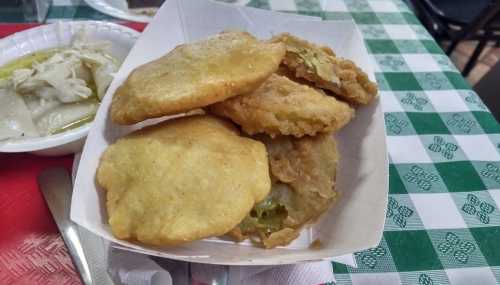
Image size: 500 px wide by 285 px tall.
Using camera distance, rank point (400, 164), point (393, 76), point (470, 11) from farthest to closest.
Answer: point (470, 11) → point (393, 76) → point (400, 164)

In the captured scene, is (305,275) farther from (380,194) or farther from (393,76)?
(393,76)

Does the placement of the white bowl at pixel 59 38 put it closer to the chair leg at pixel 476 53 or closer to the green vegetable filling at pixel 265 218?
the green vegetable filling at pixel 265 218

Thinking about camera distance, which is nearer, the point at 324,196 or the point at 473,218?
the point at 324,196

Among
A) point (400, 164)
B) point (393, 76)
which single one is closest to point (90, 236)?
point (400, 164)

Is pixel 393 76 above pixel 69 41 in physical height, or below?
below

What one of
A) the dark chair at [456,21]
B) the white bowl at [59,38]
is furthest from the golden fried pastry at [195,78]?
the dark chair at [456,21]

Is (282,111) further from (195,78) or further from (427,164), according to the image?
(427,164)

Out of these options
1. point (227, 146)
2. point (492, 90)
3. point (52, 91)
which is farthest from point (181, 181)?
point (492, 90)

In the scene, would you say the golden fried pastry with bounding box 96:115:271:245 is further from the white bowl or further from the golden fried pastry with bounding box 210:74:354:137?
the white bowl
